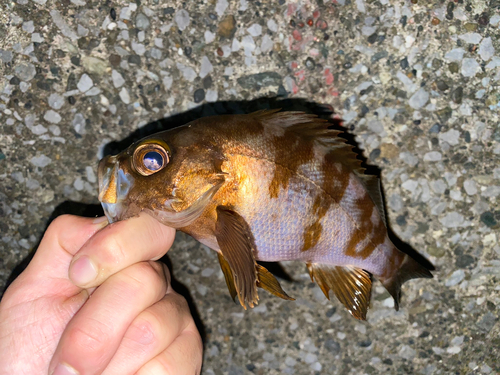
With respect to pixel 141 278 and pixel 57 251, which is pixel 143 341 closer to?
pixel 141 278

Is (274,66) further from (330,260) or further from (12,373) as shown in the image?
(12,373)

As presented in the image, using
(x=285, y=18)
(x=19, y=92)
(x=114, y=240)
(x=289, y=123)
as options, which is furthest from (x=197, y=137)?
(x=19, y=92)

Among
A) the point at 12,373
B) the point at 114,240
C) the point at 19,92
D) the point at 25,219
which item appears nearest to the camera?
the point at 114,240

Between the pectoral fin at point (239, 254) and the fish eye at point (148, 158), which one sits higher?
the fish eye at point (148, 158)

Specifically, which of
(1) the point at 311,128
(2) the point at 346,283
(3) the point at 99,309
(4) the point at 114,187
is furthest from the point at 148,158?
(2) the point at 346,283

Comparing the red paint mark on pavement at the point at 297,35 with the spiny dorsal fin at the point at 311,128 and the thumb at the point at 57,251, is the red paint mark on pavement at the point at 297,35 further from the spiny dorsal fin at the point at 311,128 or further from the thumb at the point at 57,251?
the thumb at the point at 57,251

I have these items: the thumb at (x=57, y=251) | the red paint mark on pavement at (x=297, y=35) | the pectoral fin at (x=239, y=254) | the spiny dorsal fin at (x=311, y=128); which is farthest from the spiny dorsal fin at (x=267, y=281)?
the red paint mark on pavement at (x=297, y=35)
